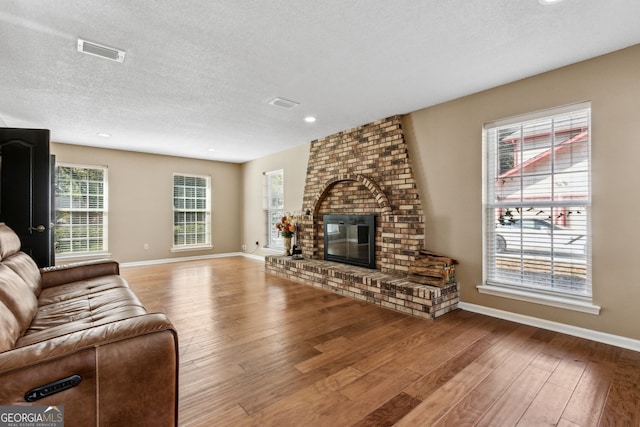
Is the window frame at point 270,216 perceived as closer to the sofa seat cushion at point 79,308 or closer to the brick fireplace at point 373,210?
the brick fireplace at point 373,210

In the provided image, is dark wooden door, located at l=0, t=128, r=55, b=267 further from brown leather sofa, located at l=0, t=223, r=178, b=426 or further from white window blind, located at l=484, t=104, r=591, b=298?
white window blind, located at l=484, t=104, r=591, b=298

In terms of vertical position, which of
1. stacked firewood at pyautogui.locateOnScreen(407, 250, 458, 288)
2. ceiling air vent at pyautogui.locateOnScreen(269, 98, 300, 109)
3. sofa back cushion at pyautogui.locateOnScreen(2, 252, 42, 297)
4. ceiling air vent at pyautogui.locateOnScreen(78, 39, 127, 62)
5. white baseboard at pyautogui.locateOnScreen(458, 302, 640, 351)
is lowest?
white baseboard at pyautogui.locateOnScreen(458, 302, 640, 351)

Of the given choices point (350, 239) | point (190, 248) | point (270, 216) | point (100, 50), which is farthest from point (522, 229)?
point (190, 248)

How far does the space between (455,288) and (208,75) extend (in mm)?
3543

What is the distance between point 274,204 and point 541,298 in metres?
5.27

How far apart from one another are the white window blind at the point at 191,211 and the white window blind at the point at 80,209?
1401 millimetres

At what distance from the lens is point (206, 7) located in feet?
6.54

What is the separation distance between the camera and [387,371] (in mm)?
2133

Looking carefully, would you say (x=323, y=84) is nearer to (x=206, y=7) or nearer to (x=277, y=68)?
(x=277, y=68)

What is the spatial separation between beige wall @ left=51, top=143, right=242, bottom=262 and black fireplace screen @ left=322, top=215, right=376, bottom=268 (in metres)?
3.73

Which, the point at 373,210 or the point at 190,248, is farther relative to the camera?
the point at 190,248

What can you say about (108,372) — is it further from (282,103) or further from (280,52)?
(282,103)

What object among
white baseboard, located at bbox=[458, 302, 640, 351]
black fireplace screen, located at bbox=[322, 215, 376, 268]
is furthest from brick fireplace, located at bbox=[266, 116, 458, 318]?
white baseboard, located at bbox=[458, 302, 640, 351]

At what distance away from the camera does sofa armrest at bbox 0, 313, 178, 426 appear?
1045 mm
